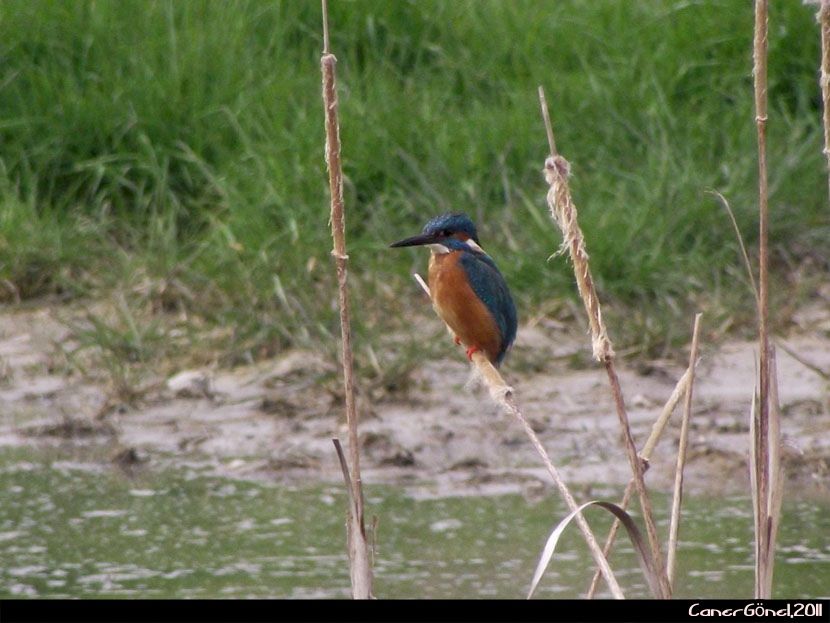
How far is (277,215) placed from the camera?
667cm

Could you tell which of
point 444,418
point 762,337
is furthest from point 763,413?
point 444,418

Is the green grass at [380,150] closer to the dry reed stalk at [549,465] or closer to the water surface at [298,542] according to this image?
the water surface at [298,542]

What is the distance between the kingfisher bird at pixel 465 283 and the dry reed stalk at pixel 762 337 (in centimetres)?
203

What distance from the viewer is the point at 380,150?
6902 millimetres

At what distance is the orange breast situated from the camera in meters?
4.59

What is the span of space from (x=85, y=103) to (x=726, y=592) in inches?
155

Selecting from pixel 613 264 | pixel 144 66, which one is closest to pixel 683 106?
pixel 613 264

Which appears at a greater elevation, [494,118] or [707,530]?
[494,118]

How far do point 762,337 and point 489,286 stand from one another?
2.20m

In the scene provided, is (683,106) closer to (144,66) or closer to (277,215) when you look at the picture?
(277,215)

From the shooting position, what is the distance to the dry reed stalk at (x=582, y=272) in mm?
2238

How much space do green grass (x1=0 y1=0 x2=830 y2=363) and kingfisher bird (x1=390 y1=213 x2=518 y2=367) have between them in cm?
134

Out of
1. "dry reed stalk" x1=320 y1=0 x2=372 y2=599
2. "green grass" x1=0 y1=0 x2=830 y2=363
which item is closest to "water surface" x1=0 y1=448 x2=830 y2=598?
"green grass" x1=0 y1=0 x2=830 y2=363
